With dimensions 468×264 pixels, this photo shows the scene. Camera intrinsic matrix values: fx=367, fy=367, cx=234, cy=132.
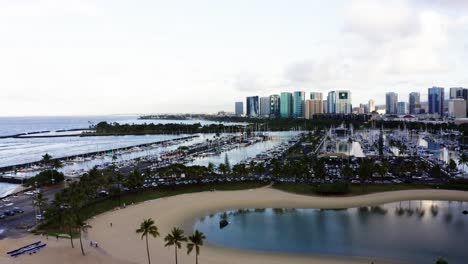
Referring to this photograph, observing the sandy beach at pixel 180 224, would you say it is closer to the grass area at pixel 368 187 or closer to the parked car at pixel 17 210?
the grass area at pixel 368 187

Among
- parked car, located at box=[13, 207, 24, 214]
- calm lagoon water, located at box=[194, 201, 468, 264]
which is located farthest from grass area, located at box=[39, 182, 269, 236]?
calm lagoon water, located at box=[194, 201, 468, 264]

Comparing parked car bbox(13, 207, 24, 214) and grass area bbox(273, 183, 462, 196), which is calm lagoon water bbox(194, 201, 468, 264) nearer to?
grass area bbox(273, 183, 462, 196)

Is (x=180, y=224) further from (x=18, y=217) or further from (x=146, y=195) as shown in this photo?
(x=18, y=217)

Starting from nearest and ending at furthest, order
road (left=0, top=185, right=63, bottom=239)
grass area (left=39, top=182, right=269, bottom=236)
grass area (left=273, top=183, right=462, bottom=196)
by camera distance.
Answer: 1. road (left=0, top=185, right=63, bottom=239)
2. grass area (left=39, top=182, right=269, bottom=236)
3. grass area (left=273, top=183, right=462, bottom=196)

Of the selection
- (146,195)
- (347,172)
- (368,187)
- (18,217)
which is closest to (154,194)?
(146,195)

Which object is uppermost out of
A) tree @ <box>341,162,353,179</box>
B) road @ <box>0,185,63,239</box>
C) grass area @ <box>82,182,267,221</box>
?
tree @ <box>341,162,353,179</box>

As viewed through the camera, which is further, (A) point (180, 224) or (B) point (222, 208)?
(B) point (222, 208)

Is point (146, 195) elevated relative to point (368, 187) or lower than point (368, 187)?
lower

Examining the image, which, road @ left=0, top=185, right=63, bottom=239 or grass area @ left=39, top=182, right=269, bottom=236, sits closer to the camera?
road @ left=0, top=185, right=63, bottom=239
